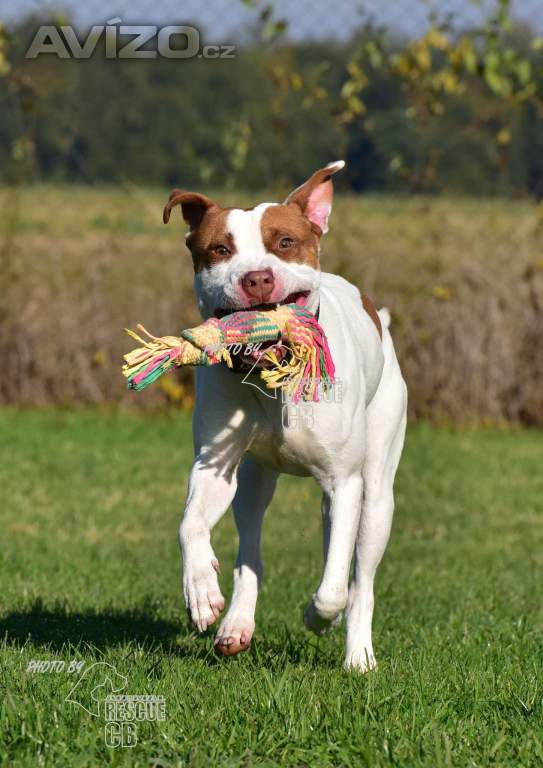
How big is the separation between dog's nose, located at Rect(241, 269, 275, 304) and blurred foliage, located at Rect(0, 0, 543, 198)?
781cm

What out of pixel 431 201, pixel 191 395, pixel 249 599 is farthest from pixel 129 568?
pixel 431 201

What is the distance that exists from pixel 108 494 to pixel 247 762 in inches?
244

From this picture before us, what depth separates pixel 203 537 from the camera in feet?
14.4

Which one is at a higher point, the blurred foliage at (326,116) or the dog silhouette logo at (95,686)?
the blurred foliage at (326,116)

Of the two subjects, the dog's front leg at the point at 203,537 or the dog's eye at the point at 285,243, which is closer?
the dog's front leg at the point at 203,537

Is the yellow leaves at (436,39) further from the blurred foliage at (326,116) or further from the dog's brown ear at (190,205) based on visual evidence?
the dog's brown ear at (190,205)

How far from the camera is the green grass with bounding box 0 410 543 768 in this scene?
367cm

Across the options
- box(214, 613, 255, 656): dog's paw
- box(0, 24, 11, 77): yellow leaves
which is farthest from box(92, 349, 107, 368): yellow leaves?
box(214, 613, 255, 656): dog's paw

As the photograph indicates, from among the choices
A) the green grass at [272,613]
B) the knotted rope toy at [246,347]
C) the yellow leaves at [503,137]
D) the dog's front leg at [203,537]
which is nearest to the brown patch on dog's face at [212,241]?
the knotted rope toy at [246,347]

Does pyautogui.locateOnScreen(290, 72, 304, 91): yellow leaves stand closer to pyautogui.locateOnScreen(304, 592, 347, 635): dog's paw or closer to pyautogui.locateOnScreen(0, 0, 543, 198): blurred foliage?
pyautogui.locateOnScreen(0, 0, 543, 198): blurred foliage

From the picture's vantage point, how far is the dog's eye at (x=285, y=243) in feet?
14.7

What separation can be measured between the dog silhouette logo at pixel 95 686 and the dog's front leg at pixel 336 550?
0.80 m

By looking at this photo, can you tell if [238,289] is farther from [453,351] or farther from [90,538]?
[453,351]

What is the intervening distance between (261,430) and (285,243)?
704 mm
